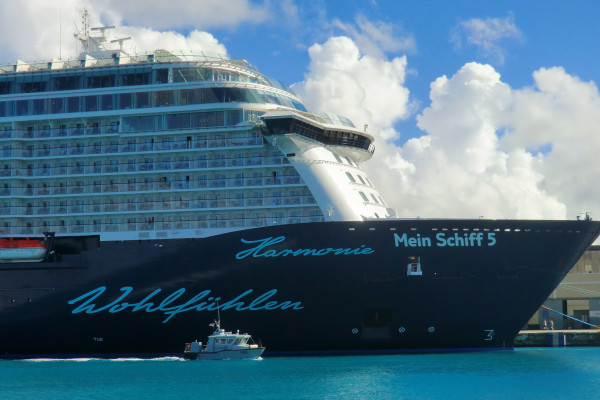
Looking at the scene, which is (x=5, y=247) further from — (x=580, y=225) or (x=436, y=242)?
(x=580, y=225)

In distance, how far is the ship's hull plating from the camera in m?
29.3

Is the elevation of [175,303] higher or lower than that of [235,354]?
higher

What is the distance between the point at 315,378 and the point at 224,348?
5.73 metres

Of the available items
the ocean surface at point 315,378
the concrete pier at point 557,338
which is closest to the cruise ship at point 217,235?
the ocean surface at point 315,378

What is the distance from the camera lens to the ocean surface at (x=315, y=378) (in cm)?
2388

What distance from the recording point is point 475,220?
29406 millimetres

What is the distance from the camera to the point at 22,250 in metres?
31.7

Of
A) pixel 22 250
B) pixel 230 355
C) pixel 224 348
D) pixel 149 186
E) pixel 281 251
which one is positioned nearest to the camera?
pixel 281 251

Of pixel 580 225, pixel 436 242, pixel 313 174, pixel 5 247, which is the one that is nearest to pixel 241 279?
pixel 313 174

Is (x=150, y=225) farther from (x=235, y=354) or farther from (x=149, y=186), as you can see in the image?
(x=235, y=354)

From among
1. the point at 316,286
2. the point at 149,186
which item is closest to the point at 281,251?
the point at 316,286

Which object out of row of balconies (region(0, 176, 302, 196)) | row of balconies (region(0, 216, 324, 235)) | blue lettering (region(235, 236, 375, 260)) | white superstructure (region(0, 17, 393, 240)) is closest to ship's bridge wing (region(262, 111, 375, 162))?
white superstructure (region(0, 17, 393, 240))

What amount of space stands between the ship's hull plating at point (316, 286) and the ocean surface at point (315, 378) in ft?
3.11

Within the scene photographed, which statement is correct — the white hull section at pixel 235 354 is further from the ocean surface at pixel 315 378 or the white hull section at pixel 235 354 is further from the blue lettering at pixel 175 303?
the blue lettering at pixel 175 303
